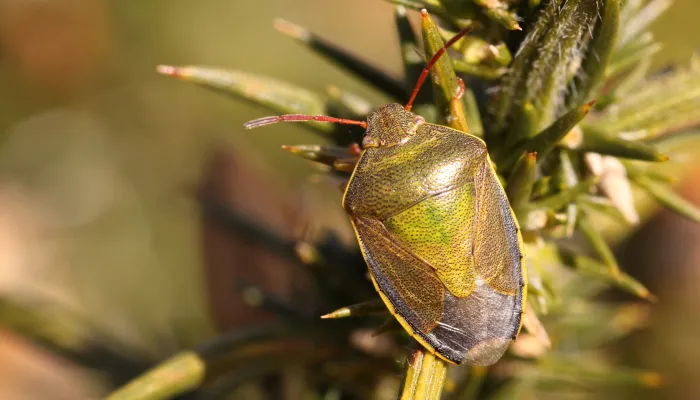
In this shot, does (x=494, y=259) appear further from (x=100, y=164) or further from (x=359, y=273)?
(x=100, y=164)

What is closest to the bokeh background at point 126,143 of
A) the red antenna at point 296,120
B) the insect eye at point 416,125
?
the red antenna at point 296,120

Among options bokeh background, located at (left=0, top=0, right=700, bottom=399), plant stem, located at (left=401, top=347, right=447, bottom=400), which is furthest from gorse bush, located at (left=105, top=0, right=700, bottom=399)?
bokeh background, located at (left=0, top=0, right=700, bottom=399)

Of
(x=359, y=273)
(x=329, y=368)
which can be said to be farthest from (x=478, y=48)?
(x=329, y=368)

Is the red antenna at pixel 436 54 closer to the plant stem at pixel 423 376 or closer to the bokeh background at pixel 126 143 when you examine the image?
the plant stem at pixel 423 376

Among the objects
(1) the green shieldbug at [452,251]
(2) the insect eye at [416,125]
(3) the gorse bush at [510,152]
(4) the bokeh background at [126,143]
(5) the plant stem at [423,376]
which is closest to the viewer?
(5) the plant stem at [423,376]

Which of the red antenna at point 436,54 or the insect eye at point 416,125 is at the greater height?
the red antenna at point 436,54

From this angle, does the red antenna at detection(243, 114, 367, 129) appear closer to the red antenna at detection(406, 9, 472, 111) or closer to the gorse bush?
the gorse bush
